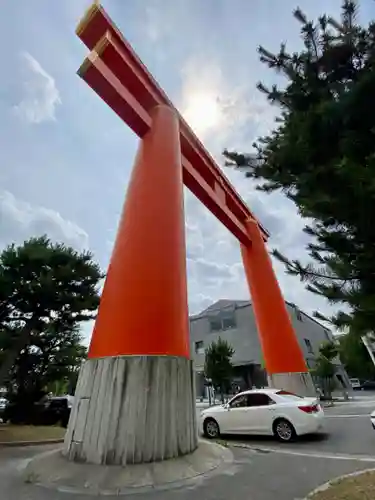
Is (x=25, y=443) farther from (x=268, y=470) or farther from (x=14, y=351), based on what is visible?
(x=268, y=470)

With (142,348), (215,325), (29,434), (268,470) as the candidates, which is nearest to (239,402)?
(268,470)

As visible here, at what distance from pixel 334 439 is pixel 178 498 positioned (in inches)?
263

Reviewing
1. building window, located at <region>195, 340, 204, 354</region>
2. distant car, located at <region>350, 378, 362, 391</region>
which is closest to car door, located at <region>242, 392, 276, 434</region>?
building window, located at <region>195, 340, 204, 354</region>

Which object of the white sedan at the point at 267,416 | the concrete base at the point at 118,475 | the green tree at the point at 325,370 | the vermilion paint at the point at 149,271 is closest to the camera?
the concrete base at the point at 118,475

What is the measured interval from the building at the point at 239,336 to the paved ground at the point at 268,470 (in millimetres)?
26555

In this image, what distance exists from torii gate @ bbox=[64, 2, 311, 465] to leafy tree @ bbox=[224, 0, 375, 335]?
13.5 ft

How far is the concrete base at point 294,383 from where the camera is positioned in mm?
15305

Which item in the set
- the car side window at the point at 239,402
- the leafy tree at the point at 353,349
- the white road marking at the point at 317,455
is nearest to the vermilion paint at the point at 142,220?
the white road marking at the point at 317,455

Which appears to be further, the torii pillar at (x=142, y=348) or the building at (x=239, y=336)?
the building at (x=239, y=336)

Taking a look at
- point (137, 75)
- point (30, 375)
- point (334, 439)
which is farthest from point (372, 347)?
point (30, 375)

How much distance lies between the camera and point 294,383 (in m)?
15.3

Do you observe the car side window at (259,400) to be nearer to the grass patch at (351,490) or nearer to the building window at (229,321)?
the grass patch at (351,490)

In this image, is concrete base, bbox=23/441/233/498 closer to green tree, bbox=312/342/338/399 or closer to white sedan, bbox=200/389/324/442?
white sedan, bbox=200/389/324/442

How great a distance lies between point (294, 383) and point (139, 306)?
434 inches
